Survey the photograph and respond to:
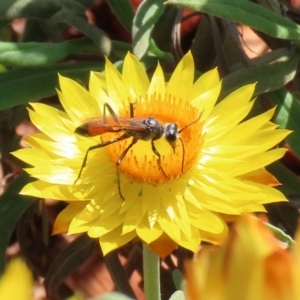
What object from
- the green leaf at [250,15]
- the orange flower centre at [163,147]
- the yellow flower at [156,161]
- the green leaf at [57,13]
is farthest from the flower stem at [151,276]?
the green leaf at [57,13]

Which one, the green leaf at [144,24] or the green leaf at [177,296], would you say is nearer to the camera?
the green leaf at [177,296]

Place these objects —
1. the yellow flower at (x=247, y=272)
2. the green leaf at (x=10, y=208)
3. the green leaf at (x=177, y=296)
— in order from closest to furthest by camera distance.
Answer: the yellow flower at (x=247, y=272) → the green leaf at (x=177, y=296) → the green leaf at (x=10, y=208)

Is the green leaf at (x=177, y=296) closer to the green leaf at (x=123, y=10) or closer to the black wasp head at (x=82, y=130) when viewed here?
the black wasp head at (x=82, y=130)

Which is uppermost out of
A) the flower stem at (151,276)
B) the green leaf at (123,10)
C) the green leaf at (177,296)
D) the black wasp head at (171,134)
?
the green leaf at (123,10)

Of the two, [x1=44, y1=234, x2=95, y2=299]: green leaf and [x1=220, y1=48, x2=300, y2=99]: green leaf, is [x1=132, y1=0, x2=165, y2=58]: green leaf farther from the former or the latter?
[x1=44, y1=234, x2=95, y2=299]: green leaf

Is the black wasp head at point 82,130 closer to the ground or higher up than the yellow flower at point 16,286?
higher up

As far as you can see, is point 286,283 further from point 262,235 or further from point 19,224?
point 19,224

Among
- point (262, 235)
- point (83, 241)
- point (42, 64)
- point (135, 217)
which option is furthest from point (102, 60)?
point (262, 235)
